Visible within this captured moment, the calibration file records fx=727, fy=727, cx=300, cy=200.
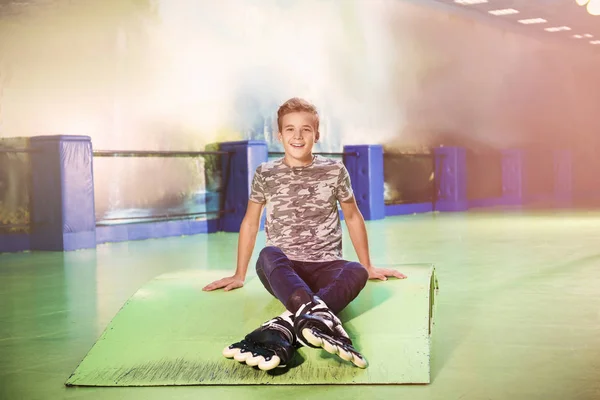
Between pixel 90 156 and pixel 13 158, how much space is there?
0.89 metres

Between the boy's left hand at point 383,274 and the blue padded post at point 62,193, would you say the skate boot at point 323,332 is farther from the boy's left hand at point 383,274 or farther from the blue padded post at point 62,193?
the blue padded post at point 62,193

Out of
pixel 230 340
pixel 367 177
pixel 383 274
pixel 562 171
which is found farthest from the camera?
pixel 562 171

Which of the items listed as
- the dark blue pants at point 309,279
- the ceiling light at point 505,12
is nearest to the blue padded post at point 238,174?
the dark blue pants at point 309,279

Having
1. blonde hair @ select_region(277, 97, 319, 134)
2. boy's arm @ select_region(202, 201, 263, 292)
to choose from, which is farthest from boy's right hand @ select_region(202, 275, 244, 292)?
blonde hair @ select_region(277, 97, 319, 134)

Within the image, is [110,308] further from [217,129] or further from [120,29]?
[217,129]

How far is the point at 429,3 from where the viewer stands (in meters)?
17.1

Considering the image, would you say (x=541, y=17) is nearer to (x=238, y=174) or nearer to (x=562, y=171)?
(x=562, y=171)

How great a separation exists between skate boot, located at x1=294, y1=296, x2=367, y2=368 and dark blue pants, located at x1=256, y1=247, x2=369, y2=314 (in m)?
0.08

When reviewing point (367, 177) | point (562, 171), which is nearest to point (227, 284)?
point (367, 177)

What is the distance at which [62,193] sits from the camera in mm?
8227

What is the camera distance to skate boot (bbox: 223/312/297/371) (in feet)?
8.35

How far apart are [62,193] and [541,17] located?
54.0ft

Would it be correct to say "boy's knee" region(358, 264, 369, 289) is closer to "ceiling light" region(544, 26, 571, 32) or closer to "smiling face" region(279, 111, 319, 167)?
"smiling face" region(279, 111, 319, 167)

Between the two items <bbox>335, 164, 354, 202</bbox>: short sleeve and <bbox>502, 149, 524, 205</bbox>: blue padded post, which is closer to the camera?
<bbox>335, 164, 354, 202</bbox>: short sleeve
